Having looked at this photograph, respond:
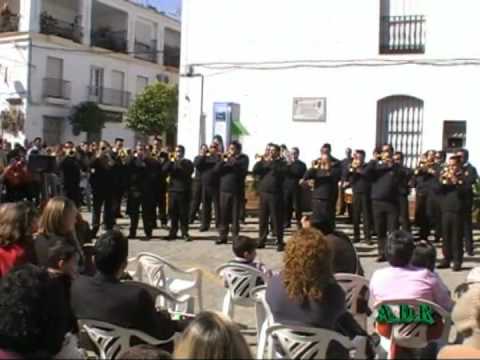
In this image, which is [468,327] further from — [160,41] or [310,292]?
[160,41]

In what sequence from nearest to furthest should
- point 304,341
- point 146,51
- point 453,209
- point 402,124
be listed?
1. point 304,341
2. point 453,209
3. point 402,124
4. point 146,51

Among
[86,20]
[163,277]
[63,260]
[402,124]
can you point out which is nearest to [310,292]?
[63,260]

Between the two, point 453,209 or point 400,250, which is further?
point 453,209

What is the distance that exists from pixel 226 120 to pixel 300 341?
14471 mm

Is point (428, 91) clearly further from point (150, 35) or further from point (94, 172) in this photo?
point (150, 35)

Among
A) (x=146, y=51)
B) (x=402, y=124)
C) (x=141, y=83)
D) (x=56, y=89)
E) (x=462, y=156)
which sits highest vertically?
→ (x=146, y=51)

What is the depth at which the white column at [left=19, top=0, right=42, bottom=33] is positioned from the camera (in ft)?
118

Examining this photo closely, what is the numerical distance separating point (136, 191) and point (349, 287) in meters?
7.82

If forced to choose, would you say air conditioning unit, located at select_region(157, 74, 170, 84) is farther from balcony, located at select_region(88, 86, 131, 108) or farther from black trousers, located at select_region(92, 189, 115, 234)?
black trousers, located at select_region(92, 189, 115, 234)

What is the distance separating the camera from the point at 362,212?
12.9 meters

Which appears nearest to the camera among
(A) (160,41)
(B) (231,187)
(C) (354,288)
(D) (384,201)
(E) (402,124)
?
(C) (354,288)

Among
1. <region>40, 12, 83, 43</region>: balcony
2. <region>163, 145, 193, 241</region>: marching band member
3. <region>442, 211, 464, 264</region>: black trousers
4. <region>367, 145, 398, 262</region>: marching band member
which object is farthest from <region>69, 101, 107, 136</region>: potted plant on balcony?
<region>442, 211, 464, 264</region>: black trousers

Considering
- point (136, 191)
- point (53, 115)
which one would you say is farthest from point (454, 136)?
point (53, 115)

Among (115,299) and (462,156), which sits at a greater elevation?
(462,156)
